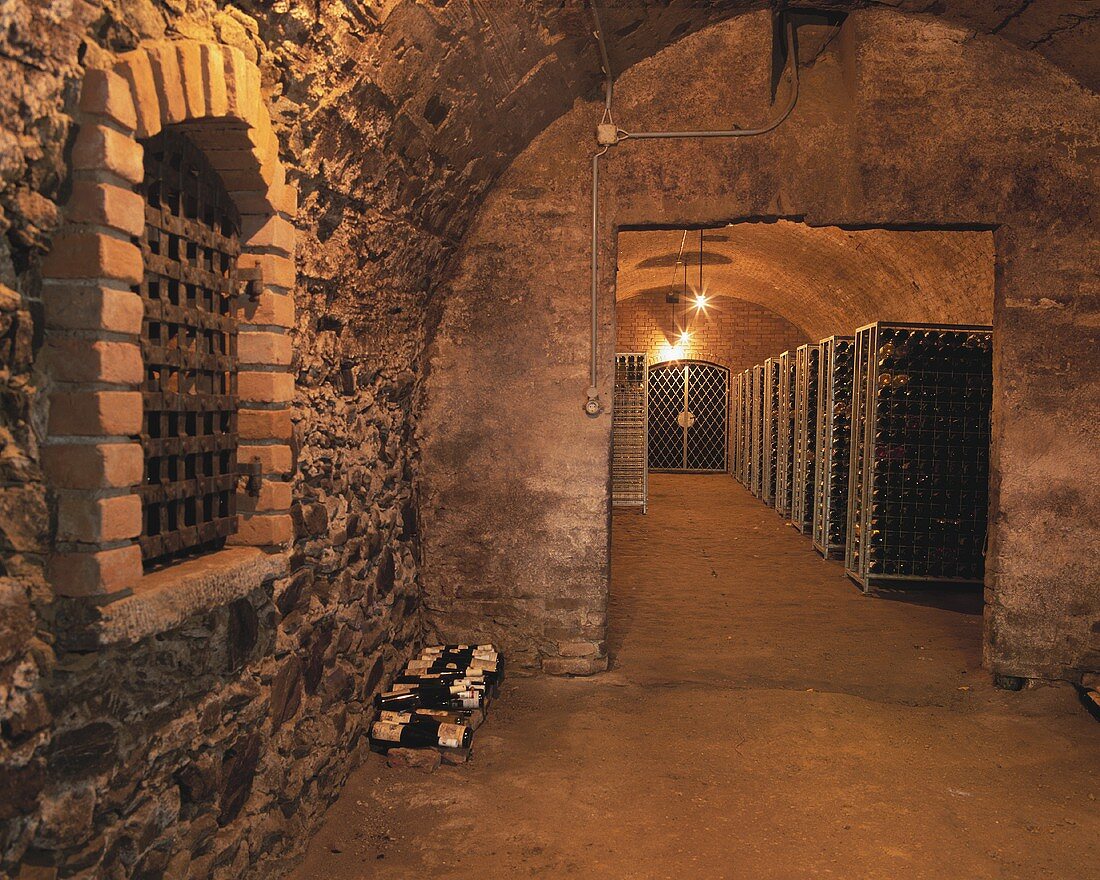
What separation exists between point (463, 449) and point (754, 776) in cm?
193

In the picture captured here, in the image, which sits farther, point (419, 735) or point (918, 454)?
point (918, 454)

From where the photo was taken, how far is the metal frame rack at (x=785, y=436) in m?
9.41

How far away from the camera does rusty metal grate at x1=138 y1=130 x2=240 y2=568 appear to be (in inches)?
75.7

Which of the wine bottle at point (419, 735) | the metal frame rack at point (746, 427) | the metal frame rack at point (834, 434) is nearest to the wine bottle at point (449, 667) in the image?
the wine bottle at point (419, 735)

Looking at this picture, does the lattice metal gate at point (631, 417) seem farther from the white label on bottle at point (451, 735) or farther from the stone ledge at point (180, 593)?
the stone ledge at point (180, 593)

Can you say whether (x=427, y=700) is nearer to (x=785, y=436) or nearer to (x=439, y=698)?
(x=439, y=698)

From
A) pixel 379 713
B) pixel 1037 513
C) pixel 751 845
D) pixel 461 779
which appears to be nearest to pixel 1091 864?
pixel 751 845

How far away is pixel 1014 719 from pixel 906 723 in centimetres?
49

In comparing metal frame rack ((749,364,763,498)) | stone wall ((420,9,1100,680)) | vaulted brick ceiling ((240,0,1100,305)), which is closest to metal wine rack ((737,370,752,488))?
metal frame rack ((749,364,763,498))

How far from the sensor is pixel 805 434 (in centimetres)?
827

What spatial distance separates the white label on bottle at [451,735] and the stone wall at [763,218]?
89cm

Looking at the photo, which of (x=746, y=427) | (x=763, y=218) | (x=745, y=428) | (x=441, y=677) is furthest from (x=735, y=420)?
(x=441, y=677)

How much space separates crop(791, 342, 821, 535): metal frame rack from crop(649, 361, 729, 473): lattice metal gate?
604 centimetres

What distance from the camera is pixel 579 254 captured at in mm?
4152
